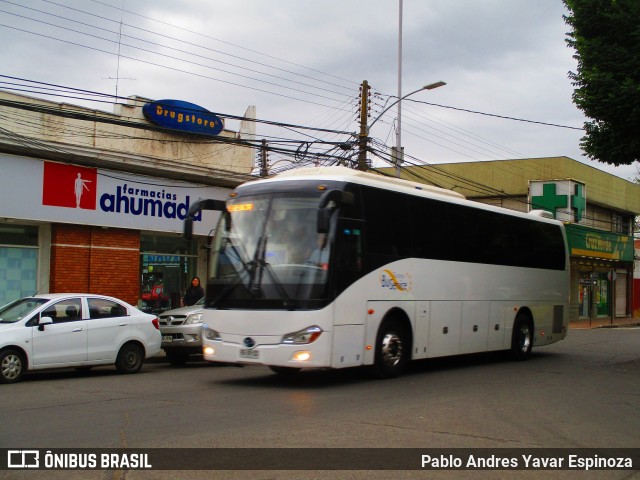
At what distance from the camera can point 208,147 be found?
22359 mm

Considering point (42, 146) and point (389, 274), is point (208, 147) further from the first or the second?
point (389, 274)

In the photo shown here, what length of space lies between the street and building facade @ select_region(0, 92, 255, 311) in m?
4.96

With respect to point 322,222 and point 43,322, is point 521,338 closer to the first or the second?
point 322,222

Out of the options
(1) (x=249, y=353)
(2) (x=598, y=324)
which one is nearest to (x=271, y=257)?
(1) (x=249, y=353)

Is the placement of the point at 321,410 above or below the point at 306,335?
below

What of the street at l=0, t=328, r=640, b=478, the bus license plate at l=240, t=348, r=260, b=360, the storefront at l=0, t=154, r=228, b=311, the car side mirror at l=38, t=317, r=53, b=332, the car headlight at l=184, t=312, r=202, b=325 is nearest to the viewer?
the street at l=0, t=328, r=640, b=478

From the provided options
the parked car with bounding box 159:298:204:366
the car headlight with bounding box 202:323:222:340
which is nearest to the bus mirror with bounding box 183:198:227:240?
the car headlight with bounding box 202:323:222:340

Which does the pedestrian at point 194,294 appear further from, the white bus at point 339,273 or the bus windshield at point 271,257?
the bus windshield at point 271,257

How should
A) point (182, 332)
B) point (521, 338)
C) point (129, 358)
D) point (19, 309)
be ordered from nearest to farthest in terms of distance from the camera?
1. point (19, 309)
2. point (129, 358)
3. point (182, 332)
4. point (521, 338)

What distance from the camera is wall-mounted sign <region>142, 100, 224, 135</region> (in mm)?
20672

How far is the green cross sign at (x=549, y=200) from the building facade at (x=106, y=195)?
2205 centimetres

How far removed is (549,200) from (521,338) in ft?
78.1

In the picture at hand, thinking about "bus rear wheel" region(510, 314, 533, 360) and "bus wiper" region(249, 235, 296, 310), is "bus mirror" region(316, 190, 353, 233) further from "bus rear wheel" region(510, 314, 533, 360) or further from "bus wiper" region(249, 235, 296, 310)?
"bus rear wheel" region(510, 314, 533, 360)

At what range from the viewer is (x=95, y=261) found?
64.5 feet
